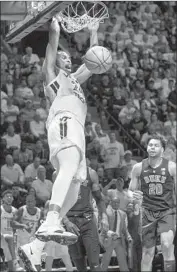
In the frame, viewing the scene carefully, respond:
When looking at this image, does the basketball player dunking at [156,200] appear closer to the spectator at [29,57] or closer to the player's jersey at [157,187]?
the player's jersey at [157,187]

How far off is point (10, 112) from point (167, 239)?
25.9 feet

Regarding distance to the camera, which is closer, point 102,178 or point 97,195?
point 97,195

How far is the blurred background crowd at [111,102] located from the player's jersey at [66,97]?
5445 mm

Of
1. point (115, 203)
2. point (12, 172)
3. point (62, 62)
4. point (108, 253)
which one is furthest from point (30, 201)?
point (62, 62)

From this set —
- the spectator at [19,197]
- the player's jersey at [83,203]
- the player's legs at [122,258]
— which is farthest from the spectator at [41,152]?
the player's jersey at [83,203]

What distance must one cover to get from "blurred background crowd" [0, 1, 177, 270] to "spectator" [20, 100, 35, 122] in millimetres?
23

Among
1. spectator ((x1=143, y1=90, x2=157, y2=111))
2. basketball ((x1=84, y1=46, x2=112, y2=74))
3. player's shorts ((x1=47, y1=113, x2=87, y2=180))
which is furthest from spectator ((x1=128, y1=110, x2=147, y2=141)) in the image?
player's shorts ((x1=47, y1=113, x2=87, y2=180))

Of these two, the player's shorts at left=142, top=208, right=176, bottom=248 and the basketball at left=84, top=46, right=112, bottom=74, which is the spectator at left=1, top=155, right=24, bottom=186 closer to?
the player's shorts at left=142, top=208, right=176, bottom=248

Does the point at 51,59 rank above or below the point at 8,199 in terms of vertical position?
above

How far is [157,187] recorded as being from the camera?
12.6 metres

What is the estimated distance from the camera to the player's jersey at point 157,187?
41.2 feet

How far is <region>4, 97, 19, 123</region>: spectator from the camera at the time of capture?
19.2 m

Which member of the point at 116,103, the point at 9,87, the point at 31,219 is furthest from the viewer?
the point at 116,103

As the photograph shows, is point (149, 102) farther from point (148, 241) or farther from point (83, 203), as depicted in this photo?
point (148, 241)
